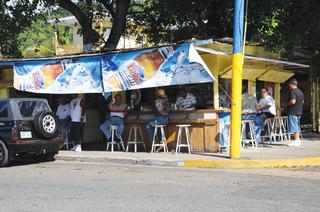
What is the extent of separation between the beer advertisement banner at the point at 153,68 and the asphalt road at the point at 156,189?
2.60 m

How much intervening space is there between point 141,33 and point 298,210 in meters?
17.3

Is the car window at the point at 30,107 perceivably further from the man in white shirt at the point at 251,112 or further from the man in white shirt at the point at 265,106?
the man in white shirt at the point at 265,106

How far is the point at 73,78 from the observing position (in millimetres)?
15703

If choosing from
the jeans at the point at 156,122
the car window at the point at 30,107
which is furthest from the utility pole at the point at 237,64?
the car window at the point at 30,107

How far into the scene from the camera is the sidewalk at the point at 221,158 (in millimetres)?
12914

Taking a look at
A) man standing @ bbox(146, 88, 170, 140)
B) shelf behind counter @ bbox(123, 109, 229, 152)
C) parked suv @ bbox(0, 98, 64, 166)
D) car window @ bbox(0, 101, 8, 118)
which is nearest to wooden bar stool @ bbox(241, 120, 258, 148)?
shelf behind counter @ bbox(123, 109, 229, 152)

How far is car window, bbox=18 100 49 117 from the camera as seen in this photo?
1366cm

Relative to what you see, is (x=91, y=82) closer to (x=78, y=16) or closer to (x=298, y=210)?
(x=78, y=16)

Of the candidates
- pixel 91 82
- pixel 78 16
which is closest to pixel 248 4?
pixel 91 82

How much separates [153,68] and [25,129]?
3.73m

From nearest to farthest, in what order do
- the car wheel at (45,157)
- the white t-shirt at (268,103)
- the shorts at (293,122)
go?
the car wheel at (45,157)
the shorts at (293,122)
the white t-shirt at (268,103)

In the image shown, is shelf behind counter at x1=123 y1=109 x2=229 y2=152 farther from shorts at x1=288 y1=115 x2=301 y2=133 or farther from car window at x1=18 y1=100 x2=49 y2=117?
car window at x1=18 y1=100 x2=49 y2=117

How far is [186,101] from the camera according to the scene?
15.0 m

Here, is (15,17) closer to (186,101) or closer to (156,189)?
(186,101)
